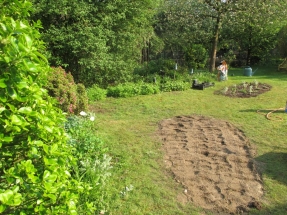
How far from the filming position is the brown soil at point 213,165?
3.89 m

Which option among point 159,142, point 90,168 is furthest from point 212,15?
point 90,168

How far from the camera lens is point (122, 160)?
4871 millimetres

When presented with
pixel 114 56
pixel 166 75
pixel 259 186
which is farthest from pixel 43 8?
pixel 259 186

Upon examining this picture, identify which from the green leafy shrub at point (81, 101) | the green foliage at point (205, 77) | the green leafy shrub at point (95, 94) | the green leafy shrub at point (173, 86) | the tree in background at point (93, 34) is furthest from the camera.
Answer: the green foliage at point (205, 77)

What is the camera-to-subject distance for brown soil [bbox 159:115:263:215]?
12.8 feet

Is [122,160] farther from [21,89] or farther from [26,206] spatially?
[21,89]

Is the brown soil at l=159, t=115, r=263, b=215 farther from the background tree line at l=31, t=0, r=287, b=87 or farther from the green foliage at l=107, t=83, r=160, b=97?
the background tree line at l=31, t=0, r=287, b=87

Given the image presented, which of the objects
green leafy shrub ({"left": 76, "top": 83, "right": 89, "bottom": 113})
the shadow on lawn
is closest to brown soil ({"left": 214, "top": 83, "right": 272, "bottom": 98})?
the shadow on lawn

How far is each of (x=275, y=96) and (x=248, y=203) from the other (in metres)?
7.75

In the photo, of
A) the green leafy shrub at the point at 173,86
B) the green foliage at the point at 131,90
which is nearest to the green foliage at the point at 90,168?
the green foliage at the point at 131,90

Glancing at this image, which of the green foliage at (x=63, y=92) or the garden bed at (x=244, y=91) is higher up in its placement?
the green foliage at (x=63, y=92)

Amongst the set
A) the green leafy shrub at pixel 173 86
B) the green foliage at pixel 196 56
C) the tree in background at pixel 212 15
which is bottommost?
the green leafy shrub at pixel 173 86

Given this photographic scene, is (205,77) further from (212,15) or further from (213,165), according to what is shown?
(213,165)

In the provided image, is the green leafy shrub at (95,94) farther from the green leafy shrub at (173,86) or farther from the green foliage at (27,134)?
the green foliage at (27,134)
